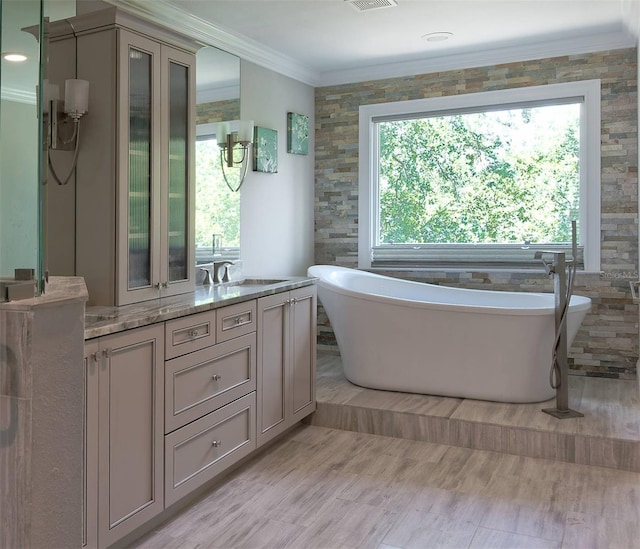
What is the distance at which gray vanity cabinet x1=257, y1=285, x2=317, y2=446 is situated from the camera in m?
3.15

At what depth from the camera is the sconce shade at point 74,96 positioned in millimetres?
2557

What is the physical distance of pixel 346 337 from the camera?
13.4 ft

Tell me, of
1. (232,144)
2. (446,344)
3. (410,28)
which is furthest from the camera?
(410,28)

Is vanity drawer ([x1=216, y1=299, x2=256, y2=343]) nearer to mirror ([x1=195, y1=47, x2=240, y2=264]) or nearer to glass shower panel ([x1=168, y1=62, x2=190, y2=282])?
glass shower panel ([x1=168, y1=62, x2=190, y2=282])

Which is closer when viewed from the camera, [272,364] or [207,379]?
[207,379]

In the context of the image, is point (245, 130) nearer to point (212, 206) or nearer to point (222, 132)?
point (222, 132)

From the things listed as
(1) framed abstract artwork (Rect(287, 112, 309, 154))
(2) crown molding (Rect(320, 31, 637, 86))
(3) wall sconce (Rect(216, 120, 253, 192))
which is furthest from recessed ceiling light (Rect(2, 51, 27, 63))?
(2) crown molding (Rect(320, 31, 637, 86))

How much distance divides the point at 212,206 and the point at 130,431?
1856 mm

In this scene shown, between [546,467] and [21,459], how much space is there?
2.58 metres

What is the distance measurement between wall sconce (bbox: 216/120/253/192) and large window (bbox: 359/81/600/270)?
1.42 m

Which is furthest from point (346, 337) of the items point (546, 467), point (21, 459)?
point (21, 459)

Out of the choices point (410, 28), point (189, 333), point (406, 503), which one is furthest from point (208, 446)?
point (410, 28)

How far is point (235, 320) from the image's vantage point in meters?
2.90

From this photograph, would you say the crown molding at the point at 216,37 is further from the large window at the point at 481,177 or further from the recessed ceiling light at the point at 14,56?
the recessed ceiling light at the point at 14,56
